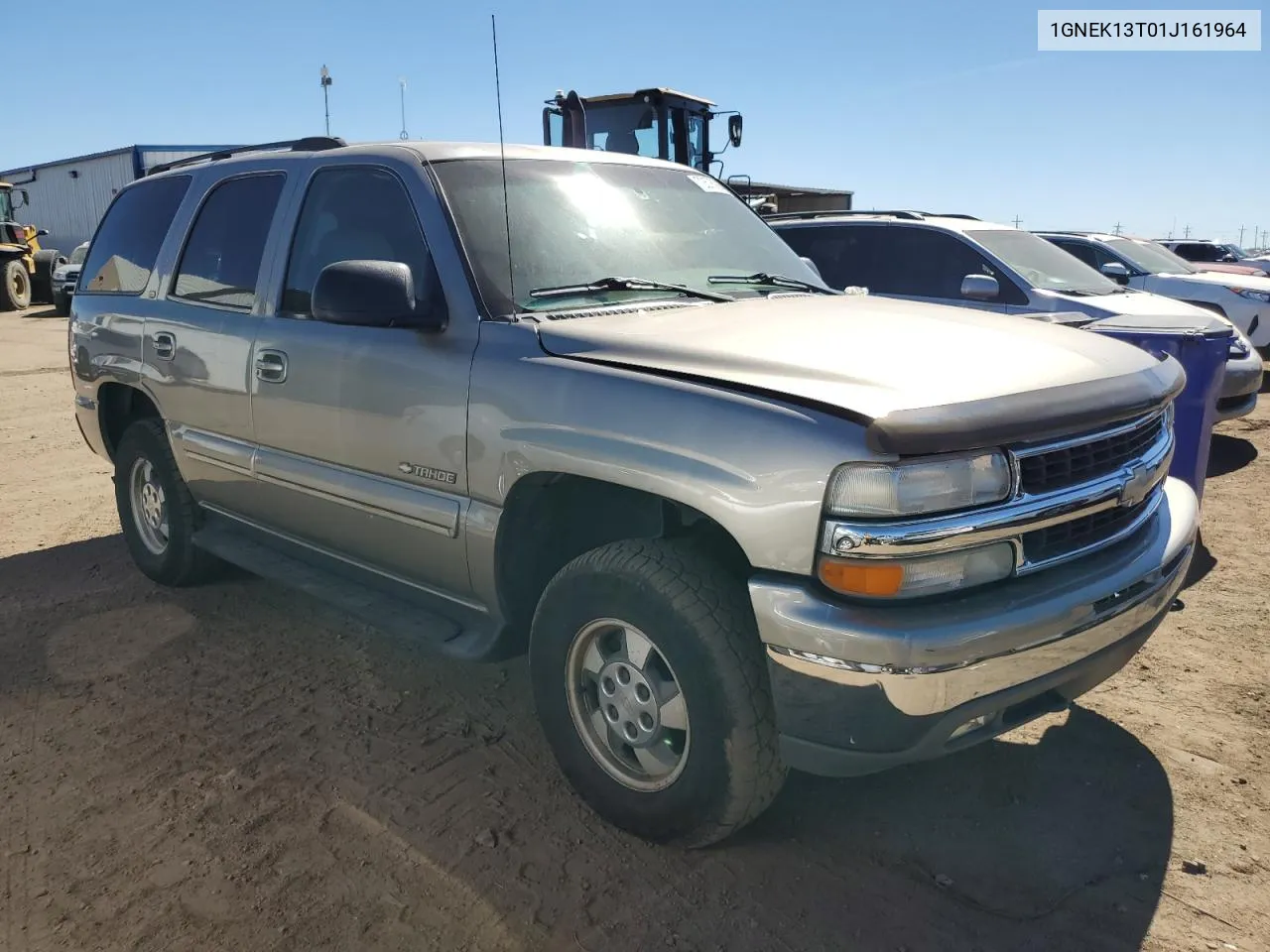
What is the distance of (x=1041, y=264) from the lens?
7.76 meters

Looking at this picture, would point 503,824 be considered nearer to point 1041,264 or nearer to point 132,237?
point 132,237

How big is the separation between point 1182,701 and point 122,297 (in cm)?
484

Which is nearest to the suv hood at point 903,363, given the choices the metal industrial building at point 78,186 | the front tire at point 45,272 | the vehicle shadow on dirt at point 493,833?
the vehicle shadow on dirt at point 493,833

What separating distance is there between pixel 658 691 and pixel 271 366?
6.62ft

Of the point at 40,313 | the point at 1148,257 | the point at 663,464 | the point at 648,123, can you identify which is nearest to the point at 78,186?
the point at 40,313

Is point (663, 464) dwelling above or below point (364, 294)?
below

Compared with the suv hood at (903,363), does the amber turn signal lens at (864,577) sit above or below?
below

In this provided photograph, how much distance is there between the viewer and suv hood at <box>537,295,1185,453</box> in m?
2.20

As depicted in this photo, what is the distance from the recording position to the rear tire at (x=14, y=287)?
74.8ft

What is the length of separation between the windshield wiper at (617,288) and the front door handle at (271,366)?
1.12 meters

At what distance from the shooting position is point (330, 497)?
349cm

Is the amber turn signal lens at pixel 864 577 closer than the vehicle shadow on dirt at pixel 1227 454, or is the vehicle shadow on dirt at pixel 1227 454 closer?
the amber turn signal lens at pixel 864 577

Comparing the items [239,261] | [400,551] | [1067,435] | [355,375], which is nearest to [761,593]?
[1067,435]

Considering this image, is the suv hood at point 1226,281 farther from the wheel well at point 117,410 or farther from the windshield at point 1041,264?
the wheel well at point 117,410
